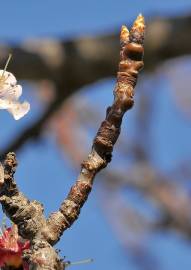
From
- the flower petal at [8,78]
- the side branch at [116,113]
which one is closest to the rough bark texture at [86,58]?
the flower petal at [8,78]

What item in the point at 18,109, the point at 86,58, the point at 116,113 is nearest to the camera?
the point at 116,113

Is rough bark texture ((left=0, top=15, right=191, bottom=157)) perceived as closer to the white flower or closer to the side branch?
the white flower

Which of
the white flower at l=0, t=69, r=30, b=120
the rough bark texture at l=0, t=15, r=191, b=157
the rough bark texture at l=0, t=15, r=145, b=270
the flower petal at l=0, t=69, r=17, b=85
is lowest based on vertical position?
the rough bark texture at l=0, t=15, r=145, b=270

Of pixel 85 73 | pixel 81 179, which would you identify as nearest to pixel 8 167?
pixel 81 179

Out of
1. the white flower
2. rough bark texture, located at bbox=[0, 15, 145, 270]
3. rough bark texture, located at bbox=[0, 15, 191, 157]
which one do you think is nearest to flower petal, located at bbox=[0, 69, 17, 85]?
the white flower

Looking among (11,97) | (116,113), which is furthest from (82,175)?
(11,97)

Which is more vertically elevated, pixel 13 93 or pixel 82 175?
pixel 13 93

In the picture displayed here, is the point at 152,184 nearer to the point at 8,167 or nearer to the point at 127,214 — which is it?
the point at 127,214

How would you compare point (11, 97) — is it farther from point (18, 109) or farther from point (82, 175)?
point (82, 175)

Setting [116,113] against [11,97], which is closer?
[116,113]
